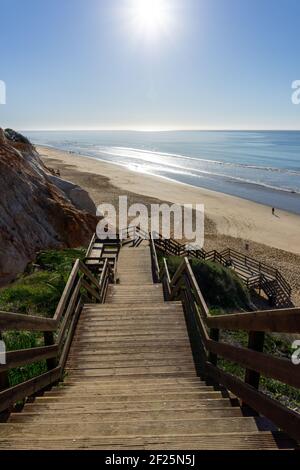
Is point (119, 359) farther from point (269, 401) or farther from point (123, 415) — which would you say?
point (269, 401)

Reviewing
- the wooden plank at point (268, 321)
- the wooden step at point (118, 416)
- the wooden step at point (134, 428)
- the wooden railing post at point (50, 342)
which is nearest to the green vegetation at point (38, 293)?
the wooden railing post at point (50, 342)

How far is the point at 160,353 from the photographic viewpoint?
5.80m

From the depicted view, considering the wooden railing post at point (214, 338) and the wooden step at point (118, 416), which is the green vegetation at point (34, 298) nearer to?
the wooden step at point (118, 416)

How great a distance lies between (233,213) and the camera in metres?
36.0

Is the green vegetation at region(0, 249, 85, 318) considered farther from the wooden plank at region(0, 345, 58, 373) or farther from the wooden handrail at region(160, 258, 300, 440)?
the wooden handrail at region(160, 258, 300, 440)

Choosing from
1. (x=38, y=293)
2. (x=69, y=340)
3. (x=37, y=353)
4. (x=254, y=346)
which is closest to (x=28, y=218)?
(x=38, y=293)

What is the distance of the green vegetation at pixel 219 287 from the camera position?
1252 cm

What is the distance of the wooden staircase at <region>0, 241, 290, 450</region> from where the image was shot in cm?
250

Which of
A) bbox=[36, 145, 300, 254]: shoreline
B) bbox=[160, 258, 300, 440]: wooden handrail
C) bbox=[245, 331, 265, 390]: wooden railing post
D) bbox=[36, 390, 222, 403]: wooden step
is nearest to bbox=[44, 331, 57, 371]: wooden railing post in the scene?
bbox=[36, 390, 222, 403]: wooden step

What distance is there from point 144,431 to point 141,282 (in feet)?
34.6

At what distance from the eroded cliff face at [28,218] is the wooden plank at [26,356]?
7.94 meters

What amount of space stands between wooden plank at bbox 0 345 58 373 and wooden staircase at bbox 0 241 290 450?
16.9 inches

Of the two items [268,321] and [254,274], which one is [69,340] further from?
[254,274]

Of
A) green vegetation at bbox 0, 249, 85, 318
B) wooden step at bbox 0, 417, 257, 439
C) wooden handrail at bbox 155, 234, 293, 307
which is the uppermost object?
wooden step at bbox 0, 417, 257, 439
